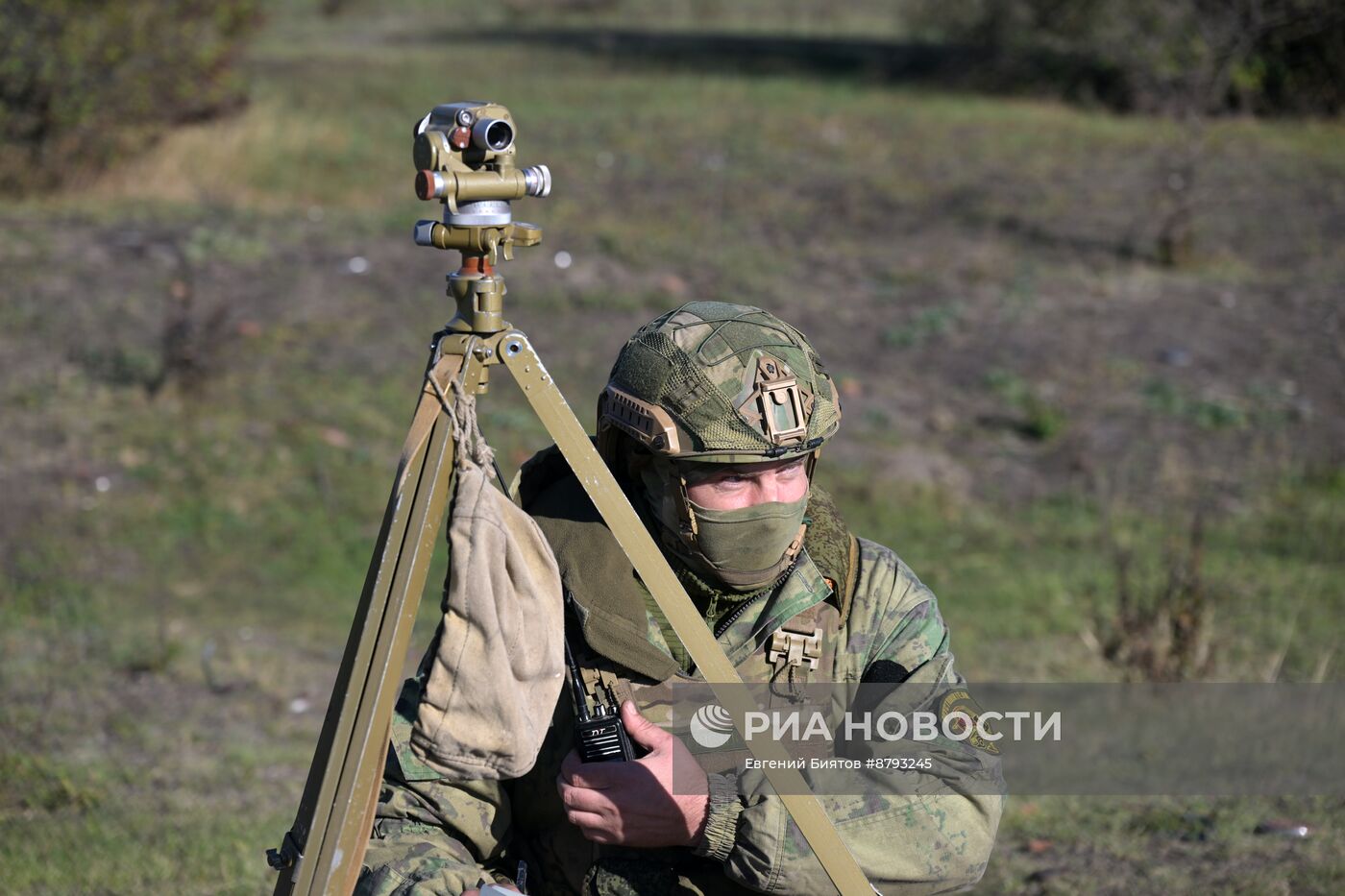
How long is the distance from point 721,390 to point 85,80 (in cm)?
1259

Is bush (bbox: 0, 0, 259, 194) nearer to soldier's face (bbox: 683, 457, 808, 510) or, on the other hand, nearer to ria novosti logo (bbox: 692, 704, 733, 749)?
soldier's face (bbox: 683, 457, 808, 510)

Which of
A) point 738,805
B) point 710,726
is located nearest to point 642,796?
point 738,805

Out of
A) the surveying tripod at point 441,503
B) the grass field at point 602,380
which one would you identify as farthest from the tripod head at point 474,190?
the grass field at point 602,380

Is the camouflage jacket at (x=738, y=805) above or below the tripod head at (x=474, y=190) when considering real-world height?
below

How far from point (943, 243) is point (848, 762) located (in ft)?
37.4

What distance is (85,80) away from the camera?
13.8 m

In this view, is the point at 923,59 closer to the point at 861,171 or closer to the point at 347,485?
the point at 861,171

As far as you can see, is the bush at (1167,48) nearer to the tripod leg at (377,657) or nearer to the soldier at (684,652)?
the soldier at (684,652)

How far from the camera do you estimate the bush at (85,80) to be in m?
13.4

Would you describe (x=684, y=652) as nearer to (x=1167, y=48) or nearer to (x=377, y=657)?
(x=377, y=657)

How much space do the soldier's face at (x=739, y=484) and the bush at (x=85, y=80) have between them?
1222 centimetres

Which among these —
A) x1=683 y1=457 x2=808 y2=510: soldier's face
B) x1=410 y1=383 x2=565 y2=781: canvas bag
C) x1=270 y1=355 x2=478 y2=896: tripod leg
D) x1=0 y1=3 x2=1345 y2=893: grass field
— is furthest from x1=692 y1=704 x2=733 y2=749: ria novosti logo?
x1=0 y1=3 x2=1345 y2=893: grass field

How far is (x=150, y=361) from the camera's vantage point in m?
9.80

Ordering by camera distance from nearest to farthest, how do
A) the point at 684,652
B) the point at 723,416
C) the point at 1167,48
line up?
the point at 723,416 → the point at 684,652 → the point at 1167,48
